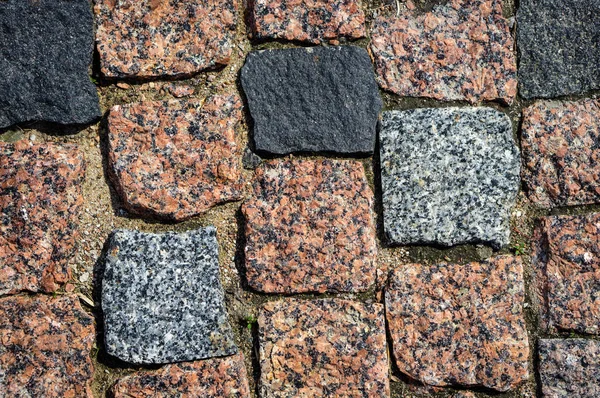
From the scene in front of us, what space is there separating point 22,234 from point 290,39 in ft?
2.53

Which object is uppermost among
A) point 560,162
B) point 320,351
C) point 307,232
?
point 560,162

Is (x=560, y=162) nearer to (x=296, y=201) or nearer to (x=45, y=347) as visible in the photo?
(x=296, y=201)

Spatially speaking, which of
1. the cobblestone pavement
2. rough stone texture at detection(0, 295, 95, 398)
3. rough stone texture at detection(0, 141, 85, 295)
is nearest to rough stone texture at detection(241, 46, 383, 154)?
the cobblestone pavement

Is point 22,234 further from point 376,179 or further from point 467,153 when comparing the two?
point 467,153

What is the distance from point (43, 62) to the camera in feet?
5.28

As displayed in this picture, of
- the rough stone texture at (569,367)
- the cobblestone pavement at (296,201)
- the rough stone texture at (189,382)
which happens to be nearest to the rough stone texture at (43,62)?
the cobblestone pavement at (296,201)

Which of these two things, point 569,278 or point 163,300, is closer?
point 163,300

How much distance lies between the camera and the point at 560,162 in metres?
1.72

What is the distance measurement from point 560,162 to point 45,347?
1.29 m

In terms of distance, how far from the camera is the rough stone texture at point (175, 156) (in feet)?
5.28

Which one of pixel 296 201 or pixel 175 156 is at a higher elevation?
pixel 175 156

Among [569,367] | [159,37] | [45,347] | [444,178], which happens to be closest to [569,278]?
[569,367]

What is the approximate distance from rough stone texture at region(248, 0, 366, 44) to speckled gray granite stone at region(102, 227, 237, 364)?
1.74 feet

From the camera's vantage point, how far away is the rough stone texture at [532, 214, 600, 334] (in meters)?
1.70
